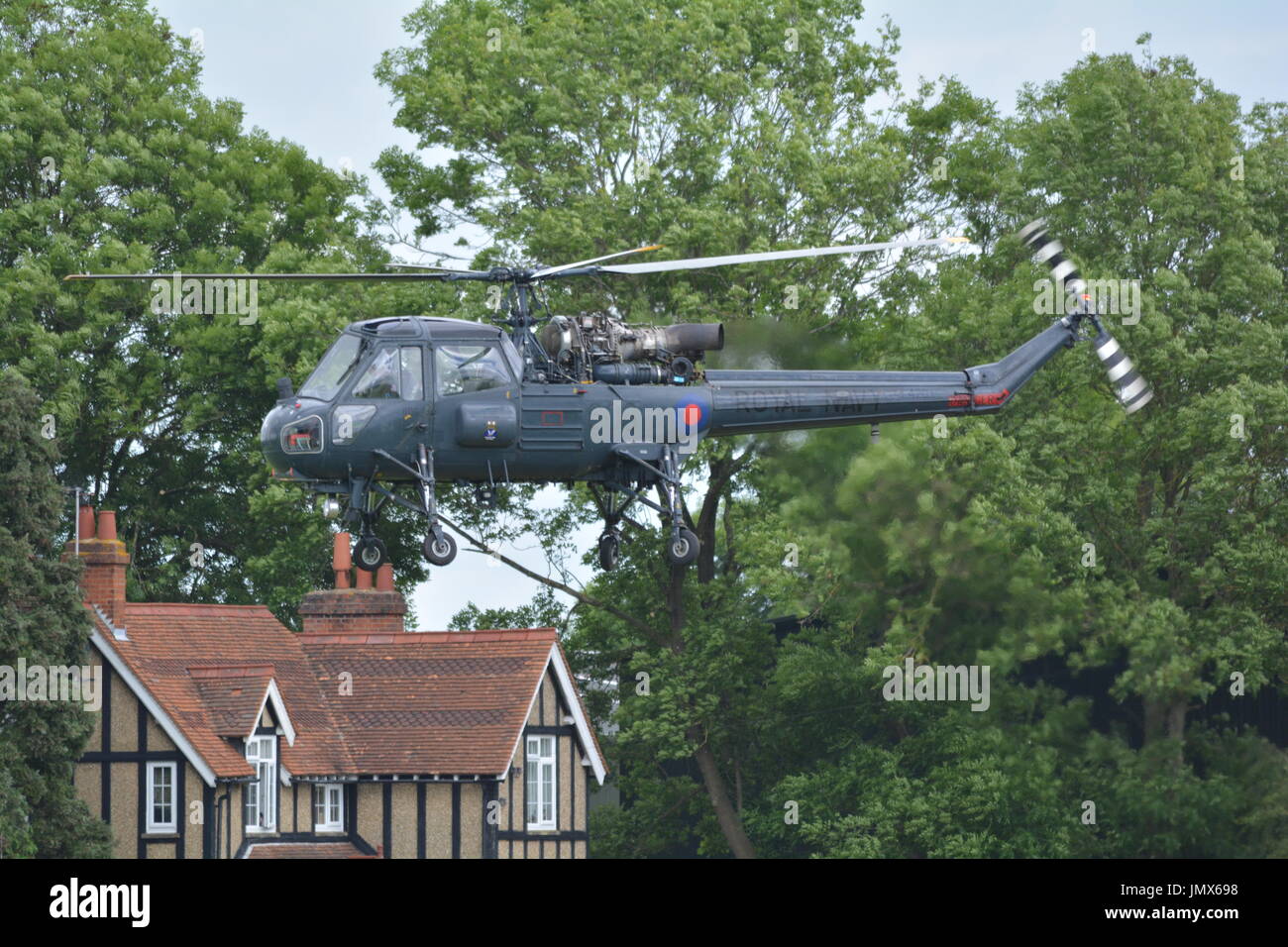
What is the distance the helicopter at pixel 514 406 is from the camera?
26.8m

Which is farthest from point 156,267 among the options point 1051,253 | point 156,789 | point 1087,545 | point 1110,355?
point 1110,355

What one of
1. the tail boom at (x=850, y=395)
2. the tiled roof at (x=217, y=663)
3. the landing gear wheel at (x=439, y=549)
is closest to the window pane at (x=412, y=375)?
the landing gear wheel at (x=439, y=549)

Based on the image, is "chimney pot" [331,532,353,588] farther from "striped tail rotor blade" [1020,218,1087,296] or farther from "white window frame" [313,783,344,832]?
"striped tail rotor blade" [1020,218,1087,296]

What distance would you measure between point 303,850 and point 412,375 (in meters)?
18.7

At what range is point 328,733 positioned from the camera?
45500mm

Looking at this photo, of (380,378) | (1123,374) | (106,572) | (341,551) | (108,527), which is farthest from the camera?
(341,551)

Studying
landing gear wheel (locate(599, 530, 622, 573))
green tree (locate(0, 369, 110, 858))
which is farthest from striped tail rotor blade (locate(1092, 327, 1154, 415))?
green tree (locate(0, 369, 110, 858))

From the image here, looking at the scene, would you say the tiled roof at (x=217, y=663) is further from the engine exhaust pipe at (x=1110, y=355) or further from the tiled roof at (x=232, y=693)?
the engine exhaust pipe at (x=1110, y=355)

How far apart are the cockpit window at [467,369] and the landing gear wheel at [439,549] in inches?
67.9

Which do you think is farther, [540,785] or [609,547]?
[540,785]

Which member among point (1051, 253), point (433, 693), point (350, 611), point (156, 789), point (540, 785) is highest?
point (1051, 253)

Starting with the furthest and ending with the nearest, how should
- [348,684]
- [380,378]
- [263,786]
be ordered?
[348,684]
[263,786]
[380,378]

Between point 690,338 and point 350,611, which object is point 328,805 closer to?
point 350,611
